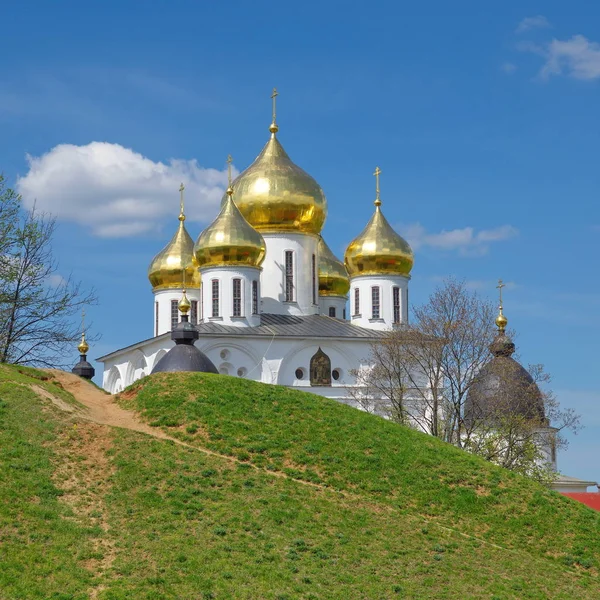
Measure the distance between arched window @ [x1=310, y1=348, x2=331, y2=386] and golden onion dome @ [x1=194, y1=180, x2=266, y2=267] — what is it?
12.9 feet

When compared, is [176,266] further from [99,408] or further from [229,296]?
[99,408]

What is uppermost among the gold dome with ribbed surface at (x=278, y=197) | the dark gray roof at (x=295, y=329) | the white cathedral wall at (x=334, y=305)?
the gold dome with ribbed surface at (x=278, y=197)

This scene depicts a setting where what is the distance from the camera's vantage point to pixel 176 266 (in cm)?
4472

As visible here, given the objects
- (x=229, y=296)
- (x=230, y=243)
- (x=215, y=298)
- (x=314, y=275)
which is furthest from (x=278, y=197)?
(x=215, y=298)

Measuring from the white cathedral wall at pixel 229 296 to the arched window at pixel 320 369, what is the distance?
2457mm

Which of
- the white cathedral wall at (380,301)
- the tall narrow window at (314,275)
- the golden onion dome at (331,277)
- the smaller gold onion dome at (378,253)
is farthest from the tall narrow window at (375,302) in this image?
the golden onion dome at (331,277)

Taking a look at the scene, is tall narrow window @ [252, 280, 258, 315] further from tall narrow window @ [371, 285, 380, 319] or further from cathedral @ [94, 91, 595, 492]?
tall narrow window @ [371, 285, 380, 319]

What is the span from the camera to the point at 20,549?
1500 cm

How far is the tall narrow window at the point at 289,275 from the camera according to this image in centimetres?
4275

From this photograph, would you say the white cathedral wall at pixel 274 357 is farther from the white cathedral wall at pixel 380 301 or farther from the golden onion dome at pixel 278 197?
the golden onion dome at pixel 278 197

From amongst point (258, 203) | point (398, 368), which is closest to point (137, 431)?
point (398, 368)

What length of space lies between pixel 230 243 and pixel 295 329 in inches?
152

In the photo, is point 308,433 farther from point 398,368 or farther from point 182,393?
point 398,368

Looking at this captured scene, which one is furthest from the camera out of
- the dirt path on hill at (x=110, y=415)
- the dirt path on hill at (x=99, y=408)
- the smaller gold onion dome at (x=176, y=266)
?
the smaller gold onion dome at (x=176, y=266)
